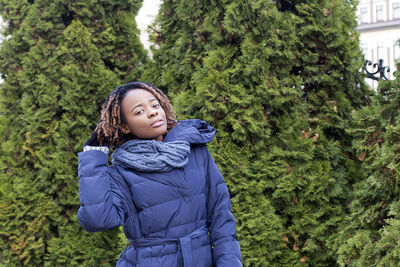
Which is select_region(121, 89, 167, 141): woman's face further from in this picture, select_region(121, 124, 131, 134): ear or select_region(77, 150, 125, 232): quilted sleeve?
select_region(77, 150, 125, 232): quilted sleeve

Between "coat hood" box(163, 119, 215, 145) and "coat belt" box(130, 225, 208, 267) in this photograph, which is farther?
"coat hood" box(163, 119, 215, 145)

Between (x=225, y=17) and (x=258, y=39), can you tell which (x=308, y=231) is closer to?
(x=258, y=39)

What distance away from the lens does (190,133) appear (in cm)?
206

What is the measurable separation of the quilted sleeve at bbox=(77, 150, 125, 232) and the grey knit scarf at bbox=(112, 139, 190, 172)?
0.11 m

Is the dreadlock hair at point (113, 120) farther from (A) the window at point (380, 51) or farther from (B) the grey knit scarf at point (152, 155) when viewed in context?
(A) the window at point (380, 51)

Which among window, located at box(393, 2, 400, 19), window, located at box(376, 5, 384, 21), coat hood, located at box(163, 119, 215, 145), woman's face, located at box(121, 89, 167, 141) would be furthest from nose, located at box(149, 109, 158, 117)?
window, located at box(376, 5, 384, 21)

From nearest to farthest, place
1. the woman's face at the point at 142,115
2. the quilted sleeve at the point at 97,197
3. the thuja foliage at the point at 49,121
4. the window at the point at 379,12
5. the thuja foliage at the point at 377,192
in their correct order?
the quilted sleeve at the point at 97,197, the woman's face at the point at 142,115, the thuja foliage at the point at 377,192, the thuja foliage at the point at 49,121, the window at the point at 379,12

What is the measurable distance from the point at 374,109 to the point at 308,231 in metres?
1.11

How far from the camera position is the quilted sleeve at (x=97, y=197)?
5.90 feet

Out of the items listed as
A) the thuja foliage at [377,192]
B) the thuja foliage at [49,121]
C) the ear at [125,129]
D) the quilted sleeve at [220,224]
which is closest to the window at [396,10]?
the thuja foliage at [49,121]

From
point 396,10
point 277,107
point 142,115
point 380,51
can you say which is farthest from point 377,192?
point 396,10

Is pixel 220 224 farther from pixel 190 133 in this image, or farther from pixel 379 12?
pixel 379 12

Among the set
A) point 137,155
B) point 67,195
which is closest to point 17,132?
point 67,195

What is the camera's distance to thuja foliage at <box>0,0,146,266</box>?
4219mm
